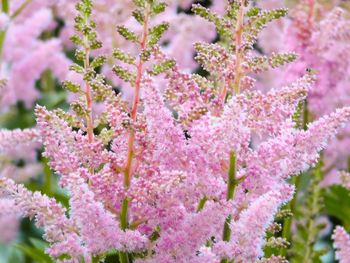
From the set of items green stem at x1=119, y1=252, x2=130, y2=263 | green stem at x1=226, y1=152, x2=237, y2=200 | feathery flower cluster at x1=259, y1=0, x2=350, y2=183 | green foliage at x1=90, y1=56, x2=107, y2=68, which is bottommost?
green stem at x1=119, y1=252, x2=130, y2=263

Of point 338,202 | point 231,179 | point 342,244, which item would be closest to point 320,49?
point 338,202

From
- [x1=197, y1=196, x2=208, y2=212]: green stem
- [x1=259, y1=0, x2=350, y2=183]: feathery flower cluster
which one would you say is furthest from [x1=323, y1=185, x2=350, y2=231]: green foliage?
[x1=197, y1=196, x2=208, y2=212]: green stem

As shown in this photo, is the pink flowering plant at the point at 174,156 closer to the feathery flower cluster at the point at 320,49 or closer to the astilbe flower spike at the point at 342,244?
the astilbe flower spike at the point at 342,244

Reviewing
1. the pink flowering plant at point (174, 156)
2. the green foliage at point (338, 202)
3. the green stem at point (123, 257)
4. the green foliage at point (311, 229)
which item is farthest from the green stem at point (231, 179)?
the green foliage at point (338, 202)

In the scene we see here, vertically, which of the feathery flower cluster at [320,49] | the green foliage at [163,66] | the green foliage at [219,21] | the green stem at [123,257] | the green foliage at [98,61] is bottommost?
the green stem at [123,257]

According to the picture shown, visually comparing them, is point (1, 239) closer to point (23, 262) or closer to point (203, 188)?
point (23, 262)

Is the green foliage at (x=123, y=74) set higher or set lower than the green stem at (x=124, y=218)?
higher

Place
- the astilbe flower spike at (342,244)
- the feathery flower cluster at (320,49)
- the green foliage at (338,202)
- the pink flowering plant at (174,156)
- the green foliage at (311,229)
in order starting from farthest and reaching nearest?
1. the green foliage at (338,202)
2. the feathery flower cluster at (320,49)
3. the green foliage at (311,229)
4. the astilbe flower spike at (342,244)
5. the pink flowering plant at (174,156)

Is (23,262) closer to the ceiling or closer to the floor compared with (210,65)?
closer to the ceiling

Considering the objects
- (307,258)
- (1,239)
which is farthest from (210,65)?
(1,239)

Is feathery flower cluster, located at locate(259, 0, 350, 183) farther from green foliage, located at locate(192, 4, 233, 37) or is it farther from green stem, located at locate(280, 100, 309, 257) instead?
green foliage, located at locate(192, 4, 233, 37)

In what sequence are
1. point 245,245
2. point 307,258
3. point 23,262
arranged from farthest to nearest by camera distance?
point 23,262
point 307,258
point 245,245
